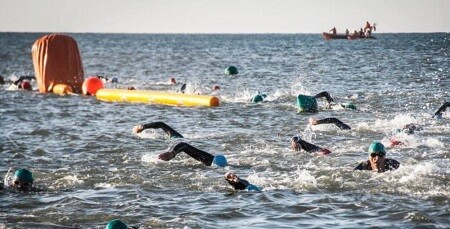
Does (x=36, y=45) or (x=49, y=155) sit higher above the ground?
(x=36, y=45)

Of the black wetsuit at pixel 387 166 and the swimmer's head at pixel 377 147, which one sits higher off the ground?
the swimmer's head at pixel 377 147

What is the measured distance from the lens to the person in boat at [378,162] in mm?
13352

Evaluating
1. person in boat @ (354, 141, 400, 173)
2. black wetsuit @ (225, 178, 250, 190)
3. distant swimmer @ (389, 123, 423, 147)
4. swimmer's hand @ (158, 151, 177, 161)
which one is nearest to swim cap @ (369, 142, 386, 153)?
person in boat @ (354, 141, 400, 173)

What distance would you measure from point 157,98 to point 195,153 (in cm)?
1350

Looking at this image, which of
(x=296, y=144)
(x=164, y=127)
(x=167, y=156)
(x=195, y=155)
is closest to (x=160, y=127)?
(x=164, y=127)

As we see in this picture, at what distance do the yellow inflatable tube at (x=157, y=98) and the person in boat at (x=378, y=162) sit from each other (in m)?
13.1

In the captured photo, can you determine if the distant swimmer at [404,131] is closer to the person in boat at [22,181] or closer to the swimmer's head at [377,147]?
the swimmer's head at [377,147]

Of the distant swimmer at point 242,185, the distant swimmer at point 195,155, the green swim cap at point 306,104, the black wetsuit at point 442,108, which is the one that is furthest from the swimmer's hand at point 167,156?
the green swim cap at point 306,104

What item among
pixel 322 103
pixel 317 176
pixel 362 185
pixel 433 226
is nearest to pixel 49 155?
pixel 317 176

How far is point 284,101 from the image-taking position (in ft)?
94.7

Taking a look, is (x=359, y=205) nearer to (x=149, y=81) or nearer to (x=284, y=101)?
(x=284, y=101)

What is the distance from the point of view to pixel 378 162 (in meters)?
13.5

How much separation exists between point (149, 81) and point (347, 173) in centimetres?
3149

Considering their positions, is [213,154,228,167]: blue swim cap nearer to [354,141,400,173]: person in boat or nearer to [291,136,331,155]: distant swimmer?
[291,136,331,155]: distant swimmer
